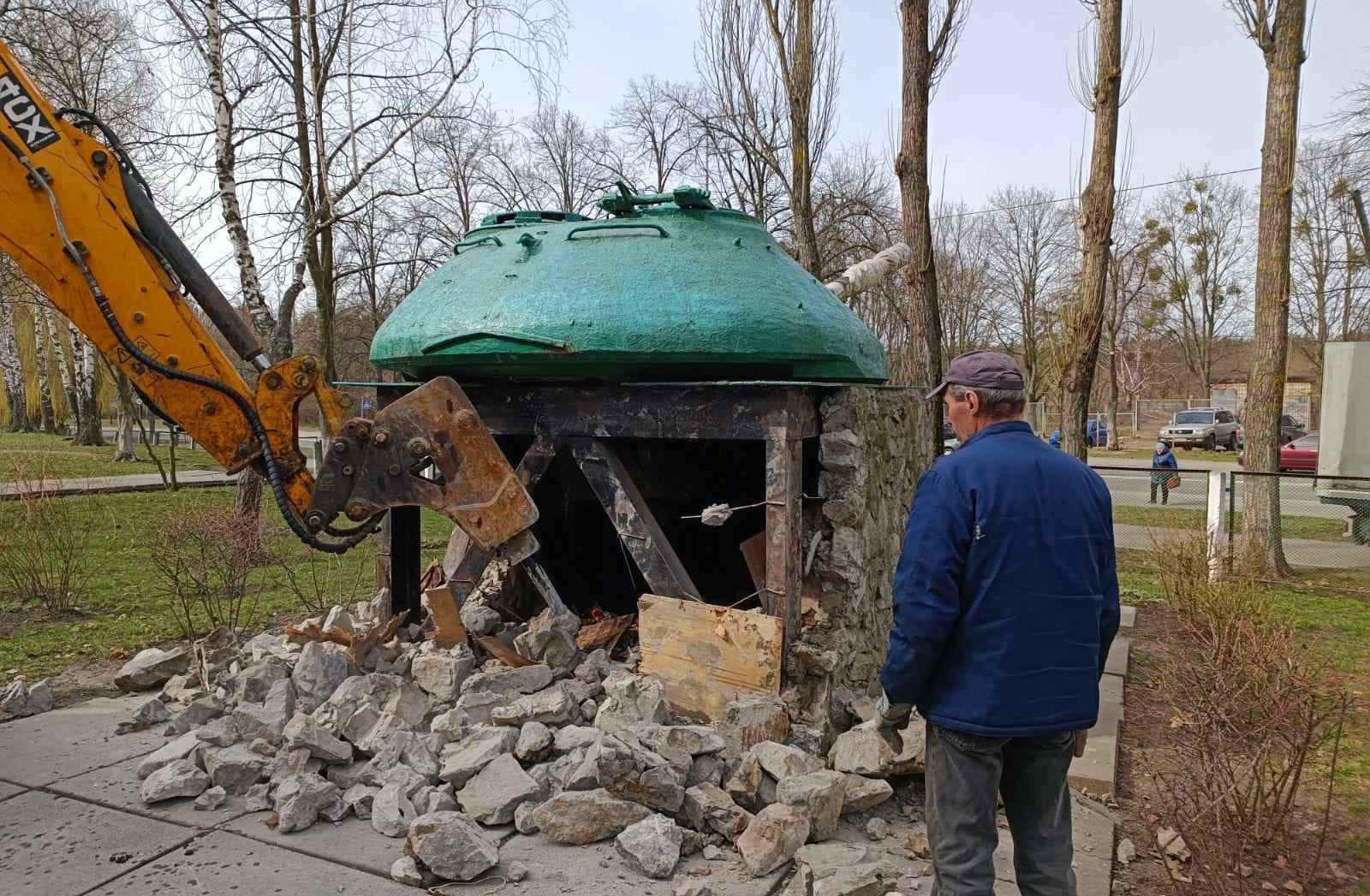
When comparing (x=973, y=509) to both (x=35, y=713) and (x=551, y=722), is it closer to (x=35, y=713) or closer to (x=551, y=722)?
(x=551, y=722)

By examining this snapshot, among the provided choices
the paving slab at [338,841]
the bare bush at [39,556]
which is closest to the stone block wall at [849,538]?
the paving slab at [338,841]

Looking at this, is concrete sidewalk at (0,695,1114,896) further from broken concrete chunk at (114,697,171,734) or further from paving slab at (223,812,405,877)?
broken concrete chunk at (114,697,171,734)

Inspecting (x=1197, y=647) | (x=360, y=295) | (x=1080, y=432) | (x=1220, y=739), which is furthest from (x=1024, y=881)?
(x=360, y=295)

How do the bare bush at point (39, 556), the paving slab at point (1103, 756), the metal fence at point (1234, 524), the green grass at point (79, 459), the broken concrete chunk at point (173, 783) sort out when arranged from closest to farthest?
the broken concrete chunk at point (173, 783), the paving slab at point (1103, 756), the bare bush at point (39, 556), the metal fence at point (1234, 524), the green grass at point (79, 459)

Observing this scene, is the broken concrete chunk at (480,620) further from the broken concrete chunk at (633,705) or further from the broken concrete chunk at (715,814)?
the broken concrete chunk at (715,814)

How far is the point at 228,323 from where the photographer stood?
455cm

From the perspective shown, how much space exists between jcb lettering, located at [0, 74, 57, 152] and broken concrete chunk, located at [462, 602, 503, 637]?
2854 millimetres

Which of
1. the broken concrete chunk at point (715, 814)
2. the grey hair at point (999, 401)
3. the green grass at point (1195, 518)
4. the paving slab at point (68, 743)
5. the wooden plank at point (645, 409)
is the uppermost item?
the grey hair at point (999, 401)

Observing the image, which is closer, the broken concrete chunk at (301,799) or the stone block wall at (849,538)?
the broken concrete chunk at (301,799)

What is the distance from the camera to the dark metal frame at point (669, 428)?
4355 mm

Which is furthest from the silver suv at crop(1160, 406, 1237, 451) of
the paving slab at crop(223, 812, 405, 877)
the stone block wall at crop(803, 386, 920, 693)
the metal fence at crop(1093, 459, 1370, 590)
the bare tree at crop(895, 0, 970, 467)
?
the paving slab at crop(223, 812, 405, 877)

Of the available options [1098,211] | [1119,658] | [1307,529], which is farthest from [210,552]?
[1307,529]

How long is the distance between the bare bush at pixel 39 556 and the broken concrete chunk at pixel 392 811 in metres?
5.64

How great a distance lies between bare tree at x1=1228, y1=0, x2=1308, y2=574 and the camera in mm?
9859
